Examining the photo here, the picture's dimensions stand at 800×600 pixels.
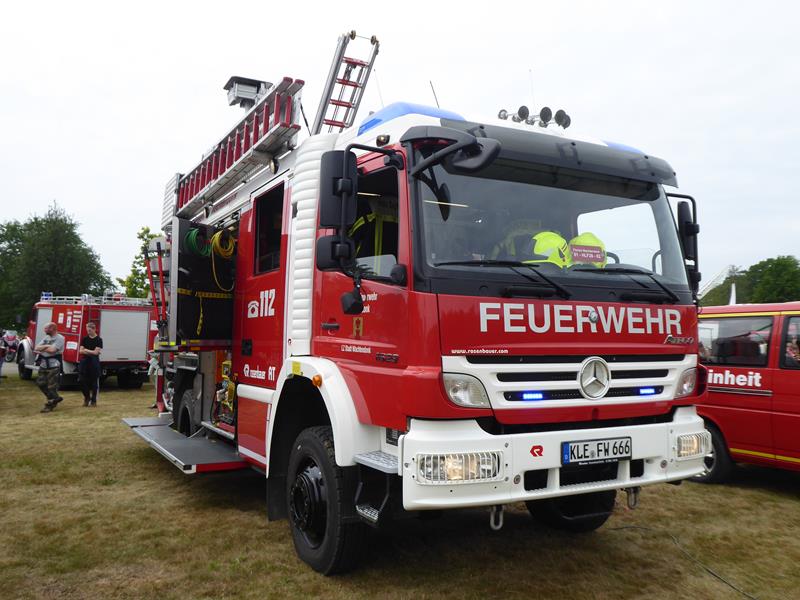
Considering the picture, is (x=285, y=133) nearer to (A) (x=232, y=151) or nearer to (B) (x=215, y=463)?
(A) (x=232, y=151)

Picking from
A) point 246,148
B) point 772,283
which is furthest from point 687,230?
point 772,283

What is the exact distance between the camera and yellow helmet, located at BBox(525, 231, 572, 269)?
3.80 meters

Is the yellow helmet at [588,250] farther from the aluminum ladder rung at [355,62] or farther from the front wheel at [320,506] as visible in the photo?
the aluminum ladder rung at [355,62]

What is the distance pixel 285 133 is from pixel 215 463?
2.77m

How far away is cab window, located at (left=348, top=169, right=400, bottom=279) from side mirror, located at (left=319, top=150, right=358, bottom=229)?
0.77 ft

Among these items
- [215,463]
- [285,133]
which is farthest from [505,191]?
[215,463]

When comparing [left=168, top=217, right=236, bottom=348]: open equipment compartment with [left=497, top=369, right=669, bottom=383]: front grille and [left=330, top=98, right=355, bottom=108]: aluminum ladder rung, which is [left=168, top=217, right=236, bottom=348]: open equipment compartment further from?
[left=497, top=369, right=669, bottom=383]: front grille

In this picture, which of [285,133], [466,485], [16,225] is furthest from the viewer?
[16,225]

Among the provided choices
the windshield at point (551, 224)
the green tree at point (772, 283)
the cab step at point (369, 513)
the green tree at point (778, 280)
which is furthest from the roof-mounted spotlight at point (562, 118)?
the green tree at point (778, 280)

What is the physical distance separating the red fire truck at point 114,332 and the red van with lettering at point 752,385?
12.3 metres

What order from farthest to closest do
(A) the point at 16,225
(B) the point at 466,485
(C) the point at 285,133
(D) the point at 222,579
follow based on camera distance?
(A) the point at 16,225, (C) the point at 285,133, (D) the point at 222,579, (B) the point at 466,485

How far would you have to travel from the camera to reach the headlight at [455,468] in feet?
10.5

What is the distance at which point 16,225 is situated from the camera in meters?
48.1

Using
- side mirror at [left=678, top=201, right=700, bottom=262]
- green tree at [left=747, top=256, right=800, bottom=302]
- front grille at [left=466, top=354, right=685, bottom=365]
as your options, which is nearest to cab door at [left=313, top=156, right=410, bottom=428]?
front grille at [left=466, top=354, right=685, bottom=365]
